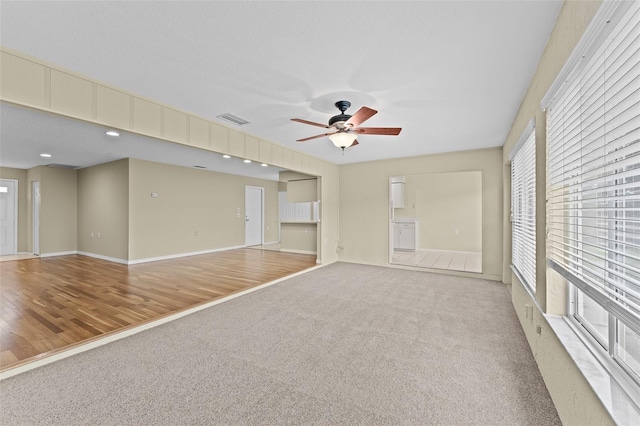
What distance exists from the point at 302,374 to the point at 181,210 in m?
6.30

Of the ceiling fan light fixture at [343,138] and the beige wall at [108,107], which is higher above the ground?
the beige wall at [108,107]

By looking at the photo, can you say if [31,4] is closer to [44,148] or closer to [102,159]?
[44,148]

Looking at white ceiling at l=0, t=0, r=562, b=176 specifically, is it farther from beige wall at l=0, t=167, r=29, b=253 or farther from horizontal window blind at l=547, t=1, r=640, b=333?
beige wall at l=0, t=167, r=29, b=253

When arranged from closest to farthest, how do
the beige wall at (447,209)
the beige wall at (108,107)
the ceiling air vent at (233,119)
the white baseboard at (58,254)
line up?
the beige wall at (108,107) → the ceiling air vent at (233,119) → the white baseboard at (58,254) → the beige wall at (447,209)

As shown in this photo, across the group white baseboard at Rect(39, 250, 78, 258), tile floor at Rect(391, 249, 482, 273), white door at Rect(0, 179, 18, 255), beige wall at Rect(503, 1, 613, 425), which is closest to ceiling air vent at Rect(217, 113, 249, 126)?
beige wall at Rect(503, 1, 613, 425)

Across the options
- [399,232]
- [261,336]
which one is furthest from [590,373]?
[399,232]

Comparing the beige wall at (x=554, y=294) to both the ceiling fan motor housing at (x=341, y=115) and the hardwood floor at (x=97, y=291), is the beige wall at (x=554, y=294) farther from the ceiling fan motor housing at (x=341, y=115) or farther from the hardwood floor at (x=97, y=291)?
the hardwood floor at (x=97, y=291)

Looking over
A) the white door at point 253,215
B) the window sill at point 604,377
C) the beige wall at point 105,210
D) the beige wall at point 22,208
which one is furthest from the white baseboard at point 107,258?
the window sill at point 604,377

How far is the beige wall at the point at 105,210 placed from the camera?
609 centimetres

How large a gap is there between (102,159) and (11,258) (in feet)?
11.6

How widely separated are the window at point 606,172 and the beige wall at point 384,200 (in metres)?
3.40

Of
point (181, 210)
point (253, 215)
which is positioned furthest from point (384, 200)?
point (181, 210)

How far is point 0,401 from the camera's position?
5.64ft

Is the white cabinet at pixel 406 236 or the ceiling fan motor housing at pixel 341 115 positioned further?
the white cabinet at pixel 406 236
